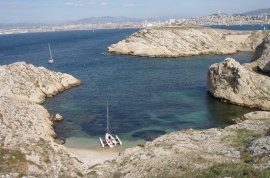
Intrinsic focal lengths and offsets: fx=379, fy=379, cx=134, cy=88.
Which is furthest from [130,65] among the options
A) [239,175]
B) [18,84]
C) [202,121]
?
[239,175]

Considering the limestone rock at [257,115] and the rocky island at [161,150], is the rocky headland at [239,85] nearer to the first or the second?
the rocky island at [161,150]

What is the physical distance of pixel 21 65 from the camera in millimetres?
81875

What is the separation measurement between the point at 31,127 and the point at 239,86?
3577 cm

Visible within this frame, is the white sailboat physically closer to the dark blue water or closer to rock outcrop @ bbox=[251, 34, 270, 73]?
the dark blue water

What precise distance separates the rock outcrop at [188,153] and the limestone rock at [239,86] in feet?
59.9

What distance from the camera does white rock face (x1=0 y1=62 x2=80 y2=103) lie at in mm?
70438

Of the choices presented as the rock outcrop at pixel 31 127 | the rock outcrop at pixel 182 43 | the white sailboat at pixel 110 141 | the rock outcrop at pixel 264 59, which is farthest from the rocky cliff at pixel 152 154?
the rock outcrop at pixel 182 43

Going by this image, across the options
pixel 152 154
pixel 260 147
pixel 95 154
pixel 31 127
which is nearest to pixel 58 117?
pixel 31 127

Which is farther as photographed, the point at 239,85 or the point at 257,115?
the point at 239,85

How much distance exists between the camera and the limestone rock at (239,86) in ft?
210

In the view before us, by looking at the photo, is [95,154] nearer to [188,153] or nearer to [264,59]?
[188,153]

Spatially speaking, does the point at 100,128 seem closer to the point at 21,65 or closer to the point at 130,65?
the point at 21,65

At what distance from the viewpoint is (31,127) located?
50.5 m

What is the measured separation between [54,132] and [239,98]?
3195 cm
